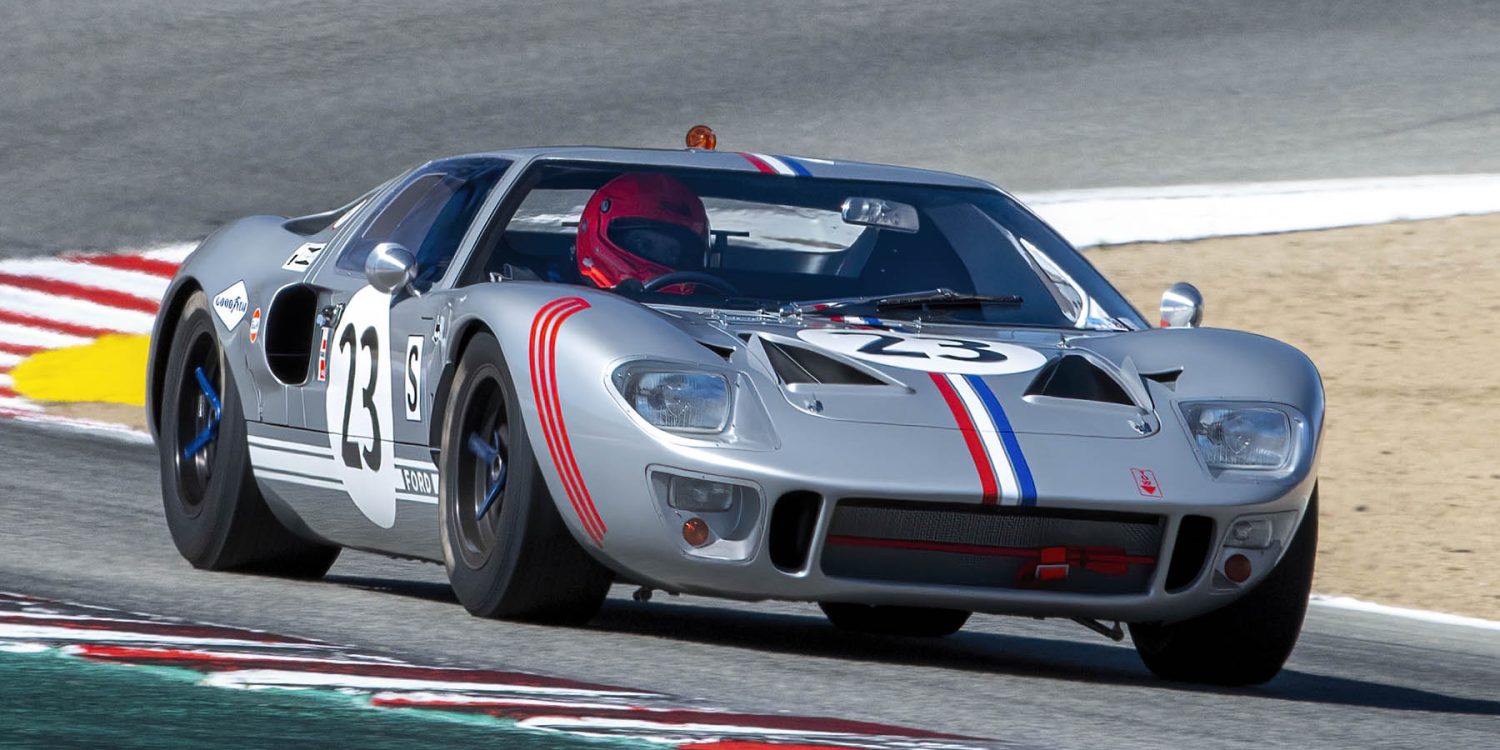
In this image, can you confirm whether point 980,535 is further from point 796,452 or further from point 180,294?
Answer: point 180,294

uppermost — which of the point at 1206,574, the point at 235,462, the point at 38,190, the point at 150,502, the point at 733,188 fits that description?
the point at 733,188

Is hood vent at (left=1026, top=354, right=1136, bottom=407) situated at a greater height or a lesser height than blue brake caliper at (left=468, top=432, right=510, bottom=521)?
greater

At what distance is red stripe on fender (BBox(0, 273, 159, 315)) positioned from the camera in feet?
44.8

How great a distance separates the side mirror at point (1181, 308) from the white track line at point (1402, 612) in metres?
2.08

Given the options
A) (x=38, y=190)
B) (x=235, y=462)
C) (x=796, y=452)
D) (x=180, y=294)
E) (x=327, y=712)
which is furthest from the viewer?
(x=38, y=190)

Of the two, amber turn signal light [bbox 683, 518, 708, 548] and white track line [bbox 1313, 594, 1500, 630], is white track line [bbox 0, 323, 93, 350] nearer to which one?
white track line [bbox 1313, 594, 1500, 630]

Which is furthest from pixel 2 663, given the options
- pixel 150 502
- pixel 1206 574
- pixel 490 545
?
pixel 150 502

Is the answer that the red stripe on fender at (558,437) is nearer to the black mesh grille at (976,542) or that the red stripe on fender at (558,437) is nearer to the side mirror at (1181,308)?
the black mesh grille at (976,542)

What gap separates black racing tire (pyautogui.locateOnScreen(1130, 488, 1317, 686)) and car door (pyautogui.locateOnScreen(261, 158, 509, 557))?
5.59 ft

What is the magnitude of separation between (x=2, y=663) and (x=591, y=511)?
1.17 m

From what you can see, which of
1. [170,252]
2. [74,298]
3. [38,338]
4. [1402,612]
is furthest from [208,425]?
[170,252]

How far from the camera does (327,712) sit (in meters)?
4.43

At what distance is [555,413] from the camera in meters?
5.32

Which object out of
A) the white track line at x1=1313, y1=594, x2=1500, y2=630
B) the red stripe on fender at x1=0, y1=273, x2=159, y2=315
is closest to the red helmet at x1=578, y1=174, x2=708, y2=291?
the white track line at x1=1313, y1=594, x2=1500, y2=630
